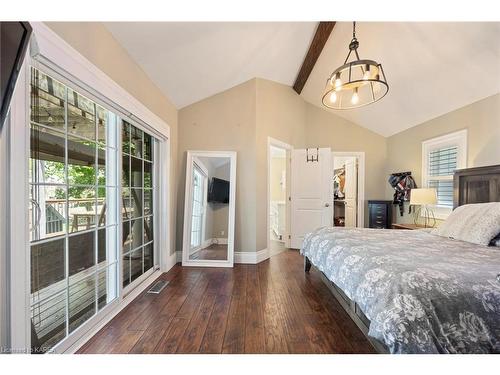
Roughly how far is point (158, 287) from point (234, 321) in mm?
1158

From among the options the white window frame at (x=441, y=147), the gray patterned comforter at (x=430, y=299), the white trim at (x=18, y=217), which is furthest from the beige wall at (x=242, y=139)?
the white window frame at (x=441, y=147)

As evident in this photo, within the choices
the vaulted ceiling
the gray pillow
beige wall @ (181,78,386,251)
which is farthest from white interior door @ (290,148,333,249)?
the gray pillow

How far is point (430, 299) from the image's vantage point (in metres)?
1.13

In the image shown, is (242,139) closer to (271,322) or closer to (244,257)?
(244,257)

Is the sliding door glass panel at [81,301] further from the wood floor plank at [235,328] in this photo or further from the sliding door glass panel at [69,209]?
the wood floor plank at [235,328]

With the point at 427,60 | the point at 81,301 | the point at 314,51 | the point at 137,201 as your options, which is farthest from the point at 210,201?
the point at 427,60

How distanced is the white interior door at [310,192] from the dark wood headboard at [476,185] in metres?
1.77

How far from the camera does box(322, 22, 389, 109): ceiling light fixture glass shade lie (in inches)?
76.8

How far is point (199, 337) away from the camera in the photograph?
1.69 meters

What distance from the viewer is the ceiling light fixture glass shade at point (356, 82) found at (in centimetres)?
195

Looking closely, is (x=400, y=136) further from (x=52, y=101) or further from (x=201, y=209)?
(x=52, y=101)

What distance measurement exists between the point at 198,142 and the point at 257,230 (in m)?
1.71

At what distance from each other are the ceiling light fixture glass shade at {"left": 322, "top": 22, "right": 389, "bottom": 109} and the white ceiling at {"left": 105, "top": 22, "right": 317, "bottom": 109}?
76 cm
